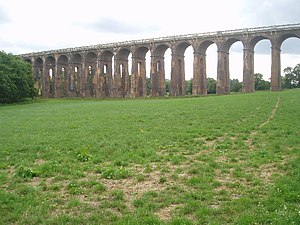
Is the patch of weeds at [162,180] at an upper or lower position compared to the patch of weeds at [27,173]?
lower

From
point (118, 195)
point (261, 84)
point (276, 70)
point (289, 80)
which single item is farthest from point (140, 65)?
point (118, 195)

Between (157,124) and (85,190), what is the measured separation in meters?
12.1

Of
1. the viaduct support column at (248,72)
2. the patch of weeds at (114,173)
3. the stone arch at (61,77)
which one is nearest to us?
the patch of weeds at (114,173)

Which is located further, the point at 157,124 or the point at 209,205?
the point at 157,124

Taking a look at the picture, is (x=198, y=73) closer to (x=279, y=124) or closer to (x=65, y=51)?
(x=65, y=51)

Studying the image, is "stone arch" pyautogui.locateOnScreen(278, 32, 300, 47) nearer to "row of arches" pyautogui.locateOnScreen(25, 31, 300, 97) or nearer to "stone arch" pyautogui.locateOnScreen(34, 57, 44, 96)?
"row of arches" pyautogui.locateOnScreen(25, 31, 300, 97)

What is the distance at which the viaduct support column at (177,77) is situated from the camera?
68.7m

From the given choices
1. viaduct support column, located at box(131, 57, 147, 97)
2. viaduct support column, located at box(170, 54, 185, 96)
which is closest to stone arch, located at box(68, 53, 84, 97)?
viaduct support column, located at box(131, 57, 147, 97)

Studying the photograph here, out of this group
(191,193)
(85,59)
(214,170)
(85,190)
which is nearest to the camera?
(191,193)

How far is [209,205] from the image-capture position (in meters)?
7.91

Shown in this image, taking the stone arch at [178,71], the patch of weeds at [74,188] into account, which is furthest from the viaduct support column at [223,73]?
the patch of weeds at [74,188]

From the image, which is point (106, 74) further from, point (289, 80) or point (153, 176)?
point (153, 176)

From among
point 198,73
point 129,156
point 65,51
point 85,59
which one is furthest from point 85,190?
point 65,51

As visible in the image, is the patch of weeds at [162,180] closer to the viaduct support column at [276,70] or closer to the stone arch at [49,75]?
the viaduct support column at [276,70]
